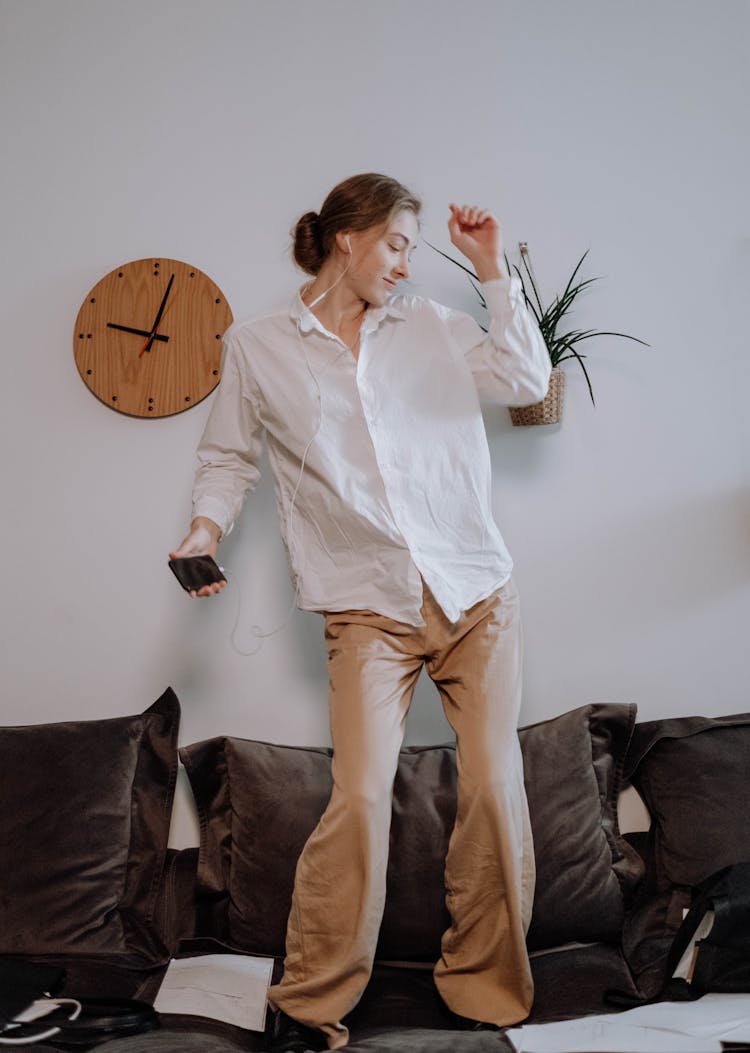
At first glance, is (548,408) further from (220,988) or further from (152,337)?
(220,988)

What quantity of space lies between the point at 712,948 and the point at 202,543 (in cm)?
116

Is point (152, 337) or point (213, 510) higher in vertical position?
point (152, 337)

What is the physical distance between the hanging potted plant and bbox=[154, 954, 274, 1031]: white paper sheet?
131cm

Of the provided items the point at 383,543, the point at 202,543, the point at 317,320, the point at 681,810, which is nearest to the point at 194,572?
the point at 202,543

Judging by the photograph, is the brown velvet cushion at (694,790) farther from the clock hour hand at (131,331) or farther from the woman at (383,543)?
the clock hour hand at (131,331)

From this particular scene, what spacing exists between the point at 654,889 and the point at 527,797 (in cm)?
33

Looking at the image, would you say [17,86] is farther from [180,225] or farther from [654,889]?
[654,889]

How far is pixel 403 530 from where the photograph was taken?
1.87m

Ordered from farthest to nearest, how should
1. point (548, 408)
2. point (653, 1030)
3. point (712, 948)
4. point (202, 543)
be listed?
point (548, 408)
point (202, 543)
point (712, 948)
point (653, 1030)

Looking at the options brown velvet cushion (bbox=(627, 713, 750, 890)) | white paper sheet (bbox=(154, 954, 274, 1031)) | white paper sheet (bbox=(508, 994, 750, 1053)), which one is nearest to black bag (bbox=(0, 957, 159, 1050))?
white paper sheet (bbox=(154, 954, 274, 1031))

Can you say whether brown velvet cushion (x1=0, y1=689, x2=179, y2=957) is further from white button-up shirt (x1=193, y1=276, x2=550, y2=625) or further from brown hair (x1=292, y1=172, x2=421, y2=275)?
brown hair (x1=292, y1=172, x2=421, y2=275)

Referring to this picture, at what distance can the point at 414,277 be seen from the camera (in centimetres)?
238

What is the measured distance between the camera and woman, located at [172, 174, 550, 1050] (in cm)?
173

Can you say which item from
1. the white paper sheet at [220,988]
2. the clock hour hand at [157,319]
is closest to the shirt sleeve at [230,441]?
the clock hour hand at [157,319]
